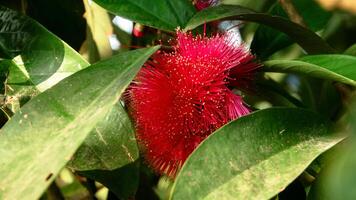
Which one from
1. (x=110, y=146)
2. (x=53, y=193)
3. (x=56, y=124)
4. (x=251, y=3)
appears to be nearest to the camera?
(x=56, y=124)

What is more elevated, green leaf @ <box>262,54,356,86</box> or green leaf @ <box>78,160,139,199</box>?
green leaf @ <box>262,54,356,86</box>

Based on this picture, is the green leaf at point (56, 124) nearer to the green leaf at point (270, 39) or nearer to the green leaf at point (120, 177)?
the green leaf at point (120, 177)

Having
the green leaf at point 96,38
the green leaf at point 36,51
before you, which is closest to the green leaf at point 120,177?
the green leaf at point 36,51

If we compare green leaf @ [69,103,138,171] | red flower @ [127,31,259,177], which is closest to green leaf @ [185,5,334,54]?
red flower @ [127,31,259,177]

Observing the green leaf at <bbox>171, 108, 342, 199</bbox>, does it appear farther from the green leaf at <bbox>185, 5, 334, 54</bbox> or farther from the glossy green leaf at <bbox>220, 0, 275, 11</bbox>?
the glossy green leaf at <bbox>220, 0, 275, 11</bbox>

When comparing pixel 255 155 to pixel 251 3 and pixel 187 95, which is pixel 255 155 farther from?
pixel 251 3

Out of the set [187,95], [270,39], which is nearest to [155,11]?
[187,95]

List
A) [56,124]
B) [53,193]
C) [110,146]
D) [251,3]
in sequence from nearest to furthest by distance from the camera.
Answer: [56,124] < [110,146] < [53,193] < [251,3]

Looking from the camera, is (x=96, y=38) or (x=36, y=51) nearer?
(x=36, y=51)
